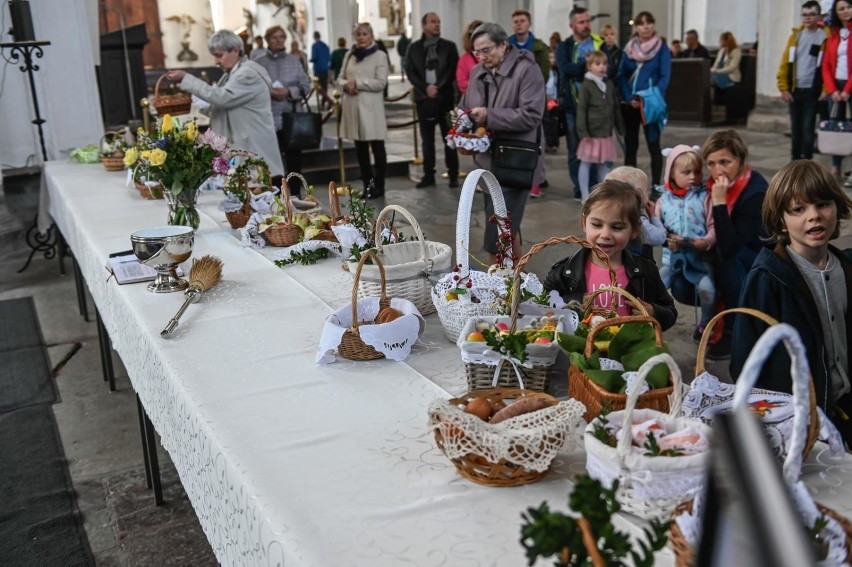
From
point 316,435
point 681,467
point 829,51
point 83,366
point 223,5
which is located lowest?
point 83,366

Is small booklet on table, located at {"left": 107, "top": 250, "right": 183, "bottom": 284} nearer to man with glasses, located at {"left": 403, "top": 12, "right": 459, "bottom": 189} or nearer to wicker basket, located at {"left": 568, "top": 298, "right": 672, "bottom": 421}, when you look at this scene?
wicker basket, located at {"left": 568, "top": 298, "right": 672, "bottom": 421}

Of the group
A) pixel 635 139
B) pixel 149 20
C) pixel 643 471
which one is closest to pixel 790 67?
pixel 635 139

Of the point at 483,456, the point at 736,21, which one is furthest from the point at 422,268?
the point at 736,21

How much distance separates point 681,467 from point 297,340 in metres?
1.43

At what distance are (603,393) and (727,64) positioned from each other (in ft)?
45.1

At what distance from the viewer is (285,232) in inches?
148

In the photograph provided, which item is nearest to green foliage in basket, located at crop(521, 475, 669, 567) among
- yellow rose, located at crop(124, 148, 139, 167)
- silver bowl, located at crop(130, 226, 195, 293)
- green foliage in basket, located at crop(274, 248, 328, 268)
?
silver bowl, located at crop(130, 226, 195, 293)

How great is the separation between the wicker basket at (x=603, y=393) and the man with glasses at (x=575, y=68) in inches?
262

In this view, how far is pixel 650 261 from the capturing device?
2932 millimetres

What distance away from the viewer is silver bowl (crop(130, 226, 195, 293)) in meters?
3.06

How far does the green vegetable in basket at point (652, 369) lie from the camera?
171 cm

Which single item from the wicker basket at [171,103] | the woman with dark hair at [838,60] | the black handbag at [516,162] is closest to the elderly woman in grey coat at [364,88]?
the wicker basket at [171,103]

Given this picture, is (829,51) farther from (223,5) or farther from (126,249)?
(223,5)

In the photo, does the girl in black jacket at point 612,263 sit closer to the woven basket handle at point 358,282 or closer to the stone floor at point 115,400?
the woven basket handle at point 358,282
